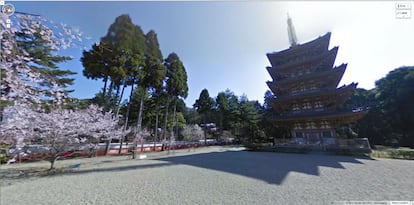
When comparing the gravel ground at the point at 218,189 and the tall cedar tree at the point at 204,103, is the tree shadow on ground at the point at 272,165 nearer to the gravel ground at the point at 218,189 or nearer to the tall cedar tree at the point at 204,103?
the gravel ground at the point at 218,189

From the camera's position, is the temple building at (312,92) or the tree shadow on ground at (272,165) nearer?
the tree shadow on ground at (272,165)

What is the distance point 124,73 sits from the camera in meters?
13.3

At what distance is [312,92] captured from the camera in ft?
43.8

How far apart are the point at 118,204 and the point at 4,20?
12.8 ft

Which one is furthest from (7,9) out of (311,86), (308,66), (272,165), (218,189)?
(308,66)

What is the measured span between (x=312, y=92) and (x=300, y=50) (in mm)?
4807

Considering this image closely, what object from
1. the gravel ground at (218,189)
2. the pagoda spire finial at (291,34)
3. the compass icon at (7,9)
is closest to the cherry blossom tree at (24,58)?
the compass icon at (7,9)

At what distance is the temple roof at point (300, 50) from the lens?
1442 cm

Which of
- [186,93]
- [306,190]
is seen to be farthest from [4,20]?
[186,93]

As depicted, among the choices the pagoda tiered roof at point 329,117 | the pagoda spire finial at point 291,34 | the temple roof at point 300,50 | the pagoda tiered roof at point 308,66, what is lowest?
the pagoda tiered roof at point 329,117

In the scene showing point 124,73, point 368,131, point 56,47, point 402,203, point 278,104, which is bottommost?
point 402,203

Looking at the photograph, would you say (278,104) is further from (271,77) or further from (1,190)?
(1,190)

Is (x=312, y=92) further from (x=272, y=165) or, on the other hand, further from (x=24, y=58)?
(x=24, y=58)

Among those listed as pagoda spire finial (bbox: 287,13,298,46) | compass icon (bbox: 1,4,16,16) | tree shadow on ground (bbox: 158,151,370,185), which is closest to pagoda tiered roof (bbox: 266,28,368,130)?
pagoda spire finial (bbox: 287,13,298,46)
